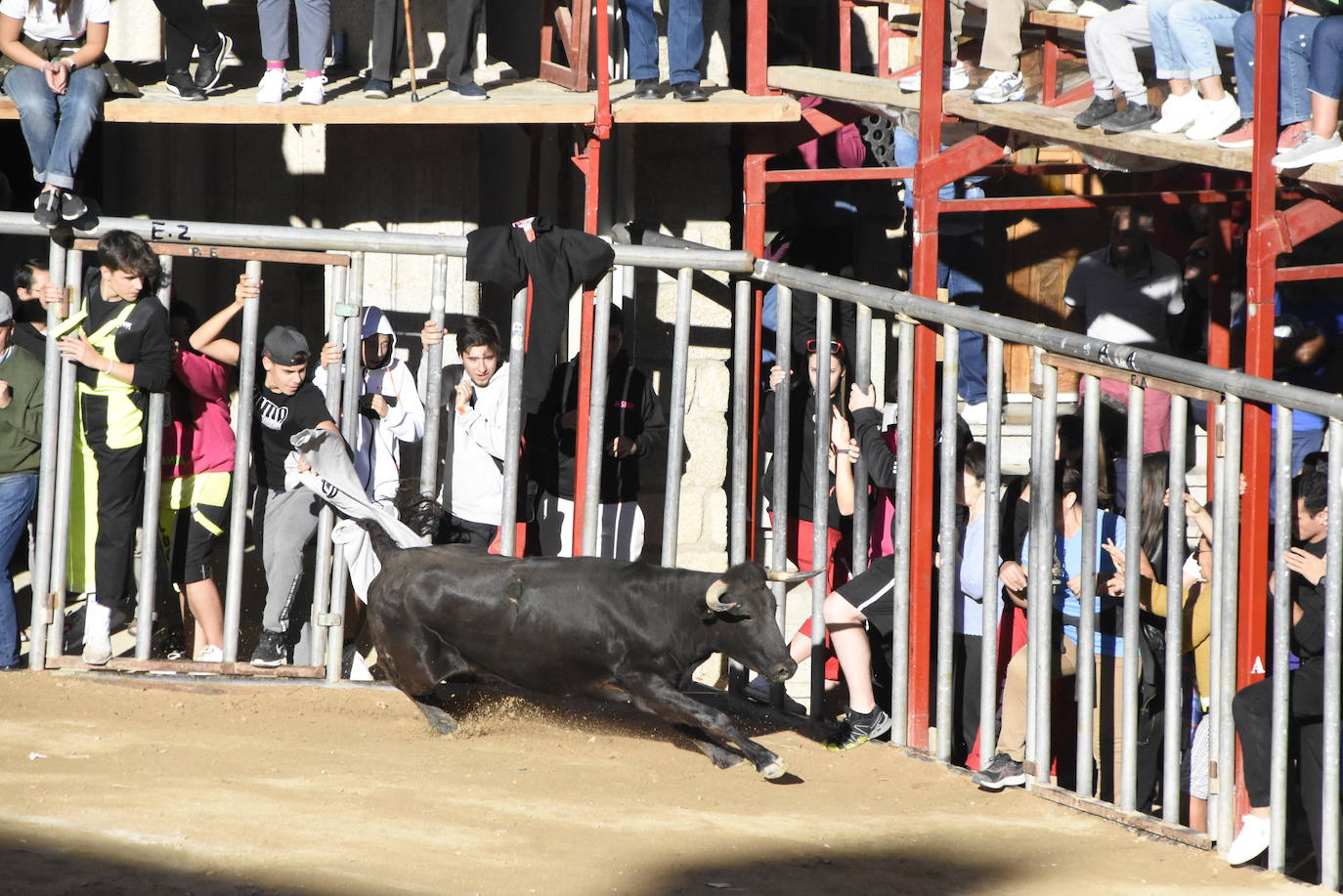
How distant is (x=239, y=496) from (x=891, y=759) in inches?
123

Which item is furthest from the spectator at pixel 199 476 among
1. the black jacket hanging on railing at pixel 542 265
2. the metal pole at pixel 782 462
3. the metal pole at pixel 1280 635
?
the metal pole at pixel 1280 635

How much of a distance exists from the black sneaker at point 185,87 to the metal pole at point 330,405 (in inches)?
76.8

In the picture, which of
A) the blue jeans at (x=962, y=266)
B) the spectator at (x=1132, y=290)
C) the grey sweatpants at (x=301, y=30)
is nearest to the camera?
the grey sweatpants at (x=301, y=30)

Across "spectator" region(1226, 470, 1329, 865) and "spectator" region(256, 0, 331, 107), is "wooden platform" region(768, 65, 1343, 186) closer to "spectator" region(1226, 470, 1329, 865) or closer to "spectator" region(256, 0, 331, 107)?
"spectator" region(1226, 470, 1329, 865)

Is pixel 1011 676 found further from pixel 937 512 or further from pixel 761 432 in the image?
pixel 761 432

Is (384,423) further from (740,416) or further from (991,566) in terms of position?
(991,566)

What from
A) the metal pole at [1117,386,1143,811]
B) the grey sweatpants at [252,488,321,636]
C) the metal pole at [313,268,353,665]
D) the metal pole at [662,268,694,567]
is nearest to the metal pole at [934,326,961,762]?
the metal pole at [1117,386,1143,811]

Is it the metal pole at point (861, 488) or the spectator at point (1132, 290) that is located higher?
the spectator at point (1132, 290)

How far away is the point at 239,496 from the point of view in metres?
7.66

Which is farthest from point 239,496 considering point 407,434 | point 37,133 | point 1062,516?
point 1062,516

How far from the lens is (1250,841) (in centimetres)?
588

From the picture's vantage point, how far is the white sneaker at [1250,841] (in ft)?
19.2

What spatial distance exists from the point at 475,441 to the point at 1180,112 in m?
3.48

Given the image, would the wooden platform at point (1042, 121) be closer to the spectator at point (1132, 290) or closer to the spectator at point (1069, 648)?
the spectator at point (1132, 290)
